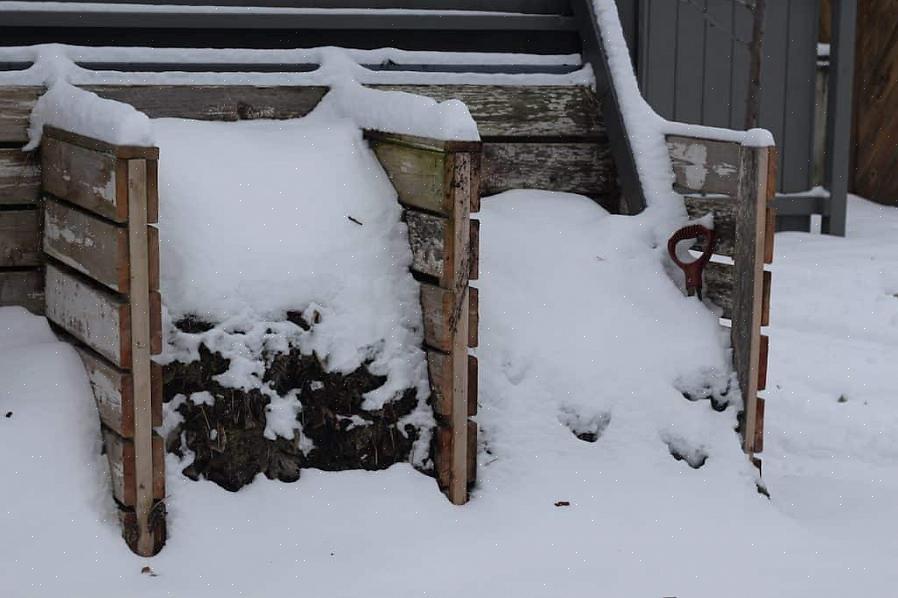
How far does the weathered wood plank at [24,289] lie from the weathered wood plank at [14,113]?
0.43 meters

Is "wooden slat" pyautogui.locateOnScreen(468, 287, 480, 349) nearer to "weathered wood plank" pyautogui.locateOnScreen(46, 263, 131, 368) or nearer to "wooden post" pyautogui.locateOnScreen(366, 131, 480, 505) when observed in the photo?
"wooden post" pyautogui.locateOnScreen(366, 131, 480, 505)

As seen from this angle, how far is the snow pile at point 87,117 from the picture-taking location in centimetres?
366

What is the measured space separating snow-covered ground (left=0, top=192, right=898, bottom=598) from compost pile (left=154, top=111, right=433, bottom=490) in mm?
113

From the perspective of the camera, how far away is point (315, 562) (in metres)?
3.77

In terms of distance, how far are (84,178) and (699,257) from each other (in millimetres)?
2090

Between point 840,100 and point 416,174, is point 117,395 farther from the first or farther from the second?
point 840,100

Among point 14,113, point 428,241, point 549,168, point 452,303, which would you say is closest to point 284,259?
point 428,241

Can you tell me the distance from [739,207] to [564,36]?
4.54 ft

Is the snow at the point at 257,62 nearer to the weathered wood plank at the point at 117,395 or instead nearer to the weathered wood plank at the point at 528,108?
the weathered wood plank at the point at 528,108

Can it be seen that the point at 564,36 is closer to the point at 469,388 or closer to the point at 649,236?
the point at 649,236

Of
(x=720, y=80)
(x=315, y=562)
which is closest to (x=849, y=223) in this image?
(x=720, y=80)

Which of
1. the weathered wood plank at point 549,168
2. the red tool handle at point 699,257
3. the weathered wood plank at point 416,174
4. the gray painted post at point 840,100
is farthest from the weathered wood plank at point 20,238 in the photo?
the gray painted post at point 840,100

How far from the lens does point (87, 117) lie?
3.97m

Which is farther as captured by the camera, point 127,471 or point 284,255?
point 284,255
